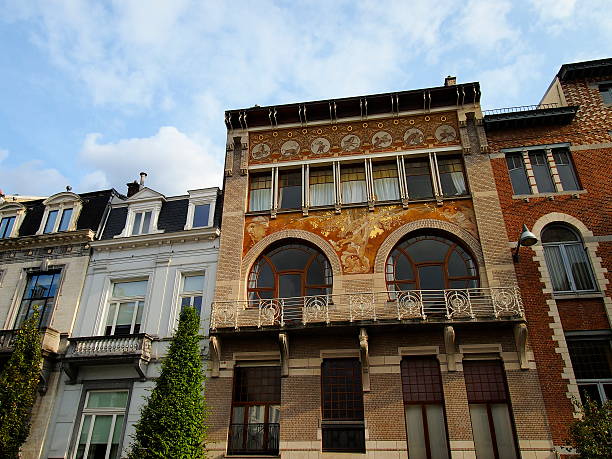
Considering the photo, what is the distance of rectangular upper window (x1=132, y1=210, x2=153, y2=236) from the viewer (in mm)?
20391

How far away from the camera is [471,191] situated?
18.1m

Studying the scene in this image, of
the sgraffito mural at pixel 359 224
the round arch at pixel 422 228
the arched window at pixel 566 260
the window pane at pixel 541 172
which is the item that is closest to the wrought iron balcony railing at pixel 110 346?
the sgraffito mural at pixel 359 224

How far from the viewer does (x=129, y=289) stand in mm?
19312

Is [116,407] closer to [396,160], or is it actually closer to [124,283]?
[124,283]

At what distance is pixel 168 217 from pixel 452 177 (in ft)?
39.8

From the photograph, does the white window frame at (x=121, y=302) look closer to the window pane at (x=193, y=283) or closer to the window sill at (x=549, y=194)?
the window pane at (x=193, y=283)

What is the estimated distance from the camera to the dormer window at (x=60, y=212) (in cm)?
2127

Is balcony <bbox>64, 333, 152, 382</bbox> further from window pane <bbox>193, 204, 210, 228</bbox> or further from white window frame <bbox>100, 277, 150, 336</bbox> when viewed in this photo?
window pane <bbox>193, 204, 210, 228</bbox>

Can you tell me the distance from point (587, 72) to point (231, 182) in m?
15.6

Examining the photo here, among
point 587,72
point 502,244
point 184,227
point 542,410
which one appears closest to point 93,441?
point 184,227

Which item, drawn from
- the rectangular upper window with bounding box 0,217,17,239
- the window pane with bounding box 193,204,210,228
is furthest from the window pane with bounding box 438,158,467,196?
the rectangular upper window with bounding box 0,217,17,239

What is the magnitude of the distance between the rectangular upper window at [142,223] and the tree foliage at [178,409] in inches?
248

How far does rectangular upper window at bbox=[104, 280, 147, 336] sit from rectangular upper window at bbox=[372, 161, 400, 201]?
10.4m

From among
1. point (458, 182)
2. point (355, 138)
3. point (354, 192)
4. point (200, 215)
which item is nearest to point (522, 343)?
point (458, 182)
